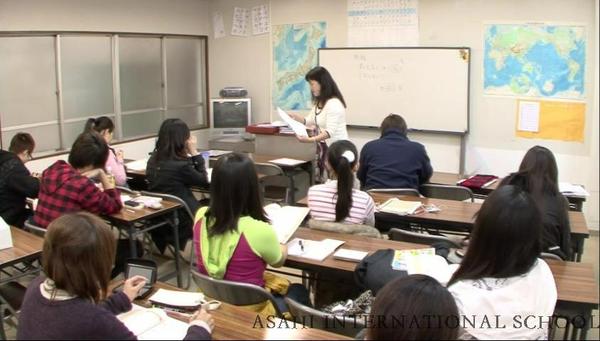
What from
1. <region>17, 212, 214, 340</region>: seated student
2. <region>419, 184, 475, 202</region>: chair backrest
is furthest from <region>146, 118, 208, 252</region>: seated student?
<region>17, 212, 214, 340</region>: seated student

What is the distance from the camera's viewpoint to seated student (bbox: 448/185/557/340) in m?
1.78

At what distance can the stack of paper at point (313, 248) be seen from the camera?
2.71 m

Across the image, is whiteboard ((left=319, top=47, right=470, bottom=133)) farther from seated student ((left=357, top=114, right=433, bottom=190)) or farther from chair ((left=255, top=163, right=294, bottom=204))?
seated student ((left=357, top=114, right=433, bottom=190))

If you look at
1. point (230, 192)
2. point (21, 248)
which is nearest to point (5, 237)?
point (21, 248)

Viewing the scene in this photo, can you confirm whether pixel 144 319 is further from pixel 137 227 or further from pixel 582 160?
pixel 582 160

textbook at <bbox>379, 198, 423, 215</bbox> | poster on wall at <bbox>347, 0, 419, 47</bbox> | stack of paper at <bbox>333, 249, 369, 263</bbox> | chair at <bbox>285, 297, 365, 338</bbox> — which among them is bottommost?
chair at <bbox>285, 297, 365, 338</bbox>

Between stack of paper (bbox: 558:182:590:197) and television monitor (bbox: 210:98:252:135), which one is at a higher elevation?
television monitor (bbox: 210:98:252:135)

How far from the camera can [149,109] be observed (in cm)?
698

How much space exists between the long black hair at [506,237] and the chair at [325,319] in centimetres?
48

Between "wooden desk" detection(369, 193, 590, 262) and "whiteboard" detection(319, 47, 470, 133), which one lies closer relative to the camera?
"wooden desk" detection(369, 193, 590, 262)

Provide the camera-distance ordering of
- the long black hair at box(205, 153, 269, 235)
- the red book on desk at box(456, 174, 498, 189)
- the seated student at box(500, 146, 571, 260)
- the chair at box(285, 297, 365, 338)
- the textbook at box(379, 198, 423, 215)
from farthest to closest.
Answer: the red book on desk at box(456, 174, 498, 189), the textbook at box(379, 198, 423, 215), the seated student at box(500, 146, 571, 260), the long black hair at box(205, 153, 269, 235), the chair at box(285, 297, 365, 338)

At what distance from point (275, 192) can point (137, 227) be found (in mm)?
2544

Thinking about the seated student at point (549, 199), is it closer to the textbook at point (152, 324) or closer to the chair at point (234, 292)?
the chair at point (234, 292)

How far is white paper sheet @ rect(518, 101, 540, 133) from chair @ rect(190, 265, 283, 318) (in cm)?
419
